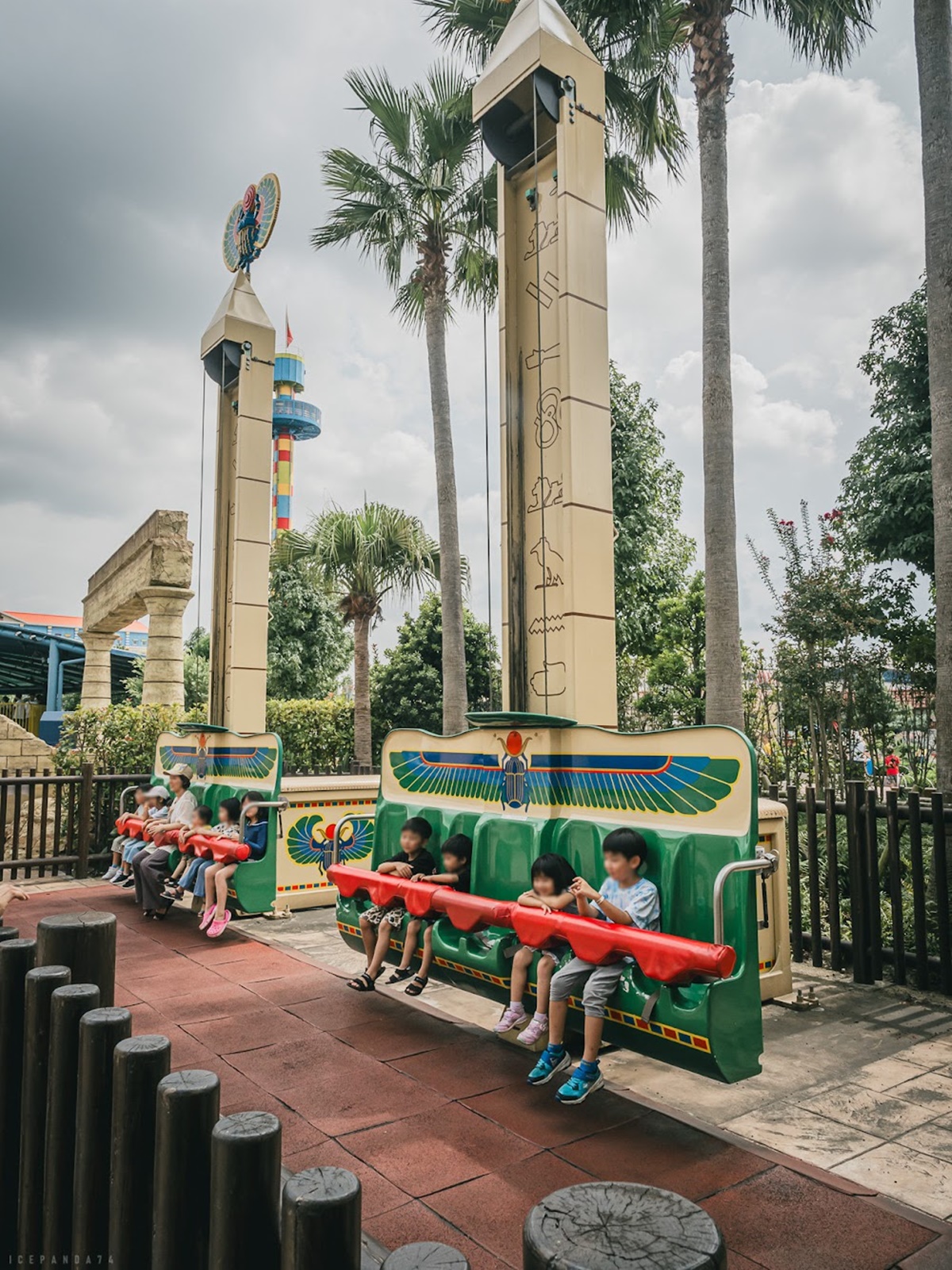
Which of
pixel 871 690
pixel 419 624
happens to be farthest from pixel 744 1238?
pixel 419 624

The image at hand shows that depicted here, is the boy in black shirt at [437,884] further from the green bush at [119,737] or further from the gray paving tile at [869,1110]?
the green bush at [119,737]

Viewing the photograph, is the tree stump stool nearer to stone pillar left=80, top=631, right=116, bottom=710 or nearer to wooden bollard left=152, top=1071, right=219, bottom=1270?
wooden bollard left=152, top=1071, right=219, bottom=1270

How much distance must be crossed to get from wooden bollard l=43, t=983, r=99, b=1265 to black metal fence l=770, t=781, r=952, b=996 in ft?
15.0

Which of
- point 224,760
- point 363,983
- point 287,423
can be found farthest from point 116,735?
point 287,423

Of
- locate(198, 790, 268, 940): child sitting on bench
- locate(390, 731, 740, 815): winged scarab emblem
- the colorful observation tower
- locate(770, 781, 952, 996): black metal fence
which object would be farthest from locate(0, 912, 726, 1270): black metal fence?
the colorful observation tower

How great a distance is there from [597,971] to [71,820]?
8368 mm

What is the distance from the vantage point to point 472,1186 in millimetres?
2961

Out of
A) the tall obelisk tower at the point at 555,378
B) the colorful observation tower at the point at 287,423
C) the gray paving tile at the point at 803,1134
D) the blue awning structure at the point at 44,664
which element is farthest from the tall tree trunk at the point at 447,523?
the colorful observation tower at the point at 287,423

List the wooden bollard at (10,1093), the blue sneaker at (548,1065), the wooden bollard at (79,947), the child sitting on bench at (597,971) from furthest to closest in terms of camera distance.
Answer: the blue sneaker at (548,1065)
the child sitting on bench at (597,971)
the wooden bollard at (79,947)
the wooden bollard at (10,1093)

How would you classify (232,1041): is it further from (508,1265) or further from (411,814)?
(508,1265)

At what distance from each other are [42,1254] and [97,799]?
347 inches

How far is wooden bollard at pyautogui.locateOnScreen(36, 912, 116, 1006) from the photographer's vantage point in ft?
8.04

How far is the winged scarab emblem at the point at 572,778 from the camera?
145 inches

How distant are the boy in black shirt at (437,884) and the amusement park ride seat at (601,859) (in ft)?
0.16
